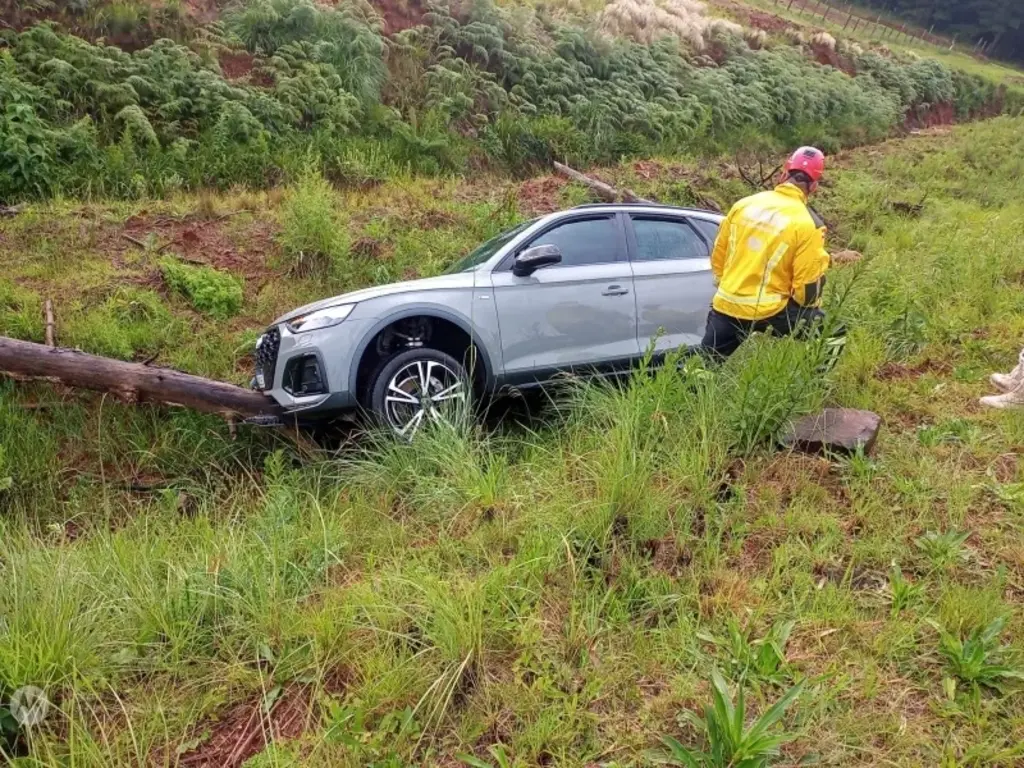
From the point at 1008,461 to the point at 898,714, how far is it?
2.13m

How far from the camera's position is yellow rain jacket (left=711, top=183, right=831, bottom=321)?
4.50m

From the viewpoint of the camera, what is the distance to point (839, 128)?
1966 cm

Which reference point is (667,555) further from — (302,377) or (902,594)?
(302,377)

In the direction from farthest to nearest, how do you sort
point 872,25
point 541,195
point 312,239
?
point 872,25 < point 541,195 < point 312,239

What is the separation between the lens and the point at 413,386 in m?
4.96

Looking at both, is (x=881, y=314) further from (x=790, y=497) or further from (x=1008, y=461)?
(x=790, y=497)

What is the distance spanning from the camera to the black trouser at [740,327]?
4.69 meters

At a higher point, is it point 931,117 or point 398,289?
point 931,117

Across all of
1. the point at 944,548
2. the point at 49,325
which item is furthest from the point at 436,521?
the point at 49,325

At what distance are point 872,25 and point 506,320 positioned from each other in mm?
45650

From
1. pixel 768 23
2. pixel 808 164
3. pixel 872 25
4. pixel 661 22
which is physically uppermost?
pixel 872 25

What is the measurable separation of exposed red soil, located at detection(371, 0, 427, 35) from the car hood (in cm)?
1142

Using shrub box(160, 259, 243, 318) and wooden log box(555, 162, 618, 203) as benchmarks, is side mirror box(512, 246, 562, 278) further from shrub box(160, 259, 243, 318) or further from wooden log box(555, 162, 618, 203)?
wooden log box(555, 162, 618, 203)

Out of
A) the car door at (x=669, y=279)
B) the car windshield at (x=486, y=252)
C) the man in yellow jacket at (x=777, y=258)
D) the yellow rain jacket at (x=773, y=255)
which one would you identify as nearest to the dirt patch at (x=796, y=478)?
the man in yellow jacket at (x=777, y=258)
